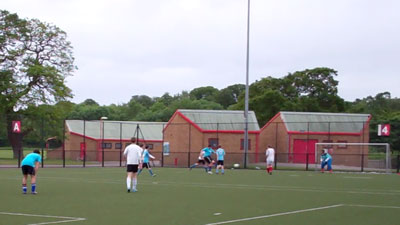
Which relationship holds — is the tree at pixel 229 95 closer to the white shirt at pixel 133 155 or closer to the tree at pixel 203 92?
the tree at pixel 203 92

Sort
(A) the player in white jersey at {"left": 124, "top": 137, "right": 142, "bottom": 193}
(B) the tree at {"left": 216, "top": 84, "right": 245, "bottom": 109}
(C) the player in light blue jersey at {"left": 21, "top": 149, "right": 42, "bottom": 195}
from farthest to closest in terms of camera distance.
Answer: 1. (B) the tree at {"left": 216, "top": 84, "right": 245, "bottom": 109}
2. (A) the player in white jersey at {"left": 124, "top": 137, "right": 142, "bottom": 193}
3. (C) the player in light blue jersey at {"left": 21, "top": 149, "right": 42, "bottom": 195}

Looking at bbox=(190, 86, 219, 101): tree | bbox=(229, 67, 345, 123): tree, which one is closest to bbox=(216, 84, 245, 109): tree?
bbox=(190, 86, 219, 101): tree

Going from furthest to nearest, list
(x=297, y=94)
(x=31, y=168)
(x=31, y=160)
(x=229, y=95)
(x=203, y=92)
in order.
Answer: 1. (x=203, y=92)
2. (x=229, y=95)
3. (x=297, y=94)
4. (x=31, y=160)
5. (x=31, y=168)

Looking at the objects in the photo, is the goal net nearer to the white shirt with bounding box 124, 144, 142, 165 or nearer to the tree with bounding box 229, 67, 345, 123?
the white shirt with bounding box 124, 144, 142, 165

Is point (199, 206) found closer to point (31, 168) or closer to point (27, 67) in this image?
point (31, 168)

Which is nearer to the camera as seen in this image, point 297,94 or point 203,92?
point 297,94

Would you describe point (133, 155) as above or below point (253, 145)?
above

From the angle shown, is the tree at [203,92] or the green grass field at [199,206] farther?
the tree at [203,92]

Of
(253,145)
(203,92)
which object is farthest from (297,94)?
(203,92)

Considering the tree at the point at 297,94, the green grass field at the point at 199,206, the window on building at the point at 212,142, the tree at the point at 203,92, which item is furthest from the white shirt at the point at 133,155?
the tree at the point at 203,92

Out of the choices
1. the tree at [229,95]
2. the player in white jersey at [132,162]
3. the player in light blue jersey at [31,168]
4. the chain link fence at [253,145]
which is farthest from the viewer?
the tree at [229,95]

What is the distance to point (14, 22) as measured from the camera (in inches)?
2228

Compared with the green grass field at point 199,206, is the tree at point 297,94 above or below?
above

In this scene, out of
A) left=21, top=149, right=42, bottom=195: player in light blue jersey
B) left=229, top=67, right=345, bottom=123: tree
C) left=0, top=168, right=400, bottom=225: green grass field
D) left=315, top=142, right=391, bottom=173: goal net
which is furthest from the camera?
left=229, top=67, right=345, bottom=123: tree
